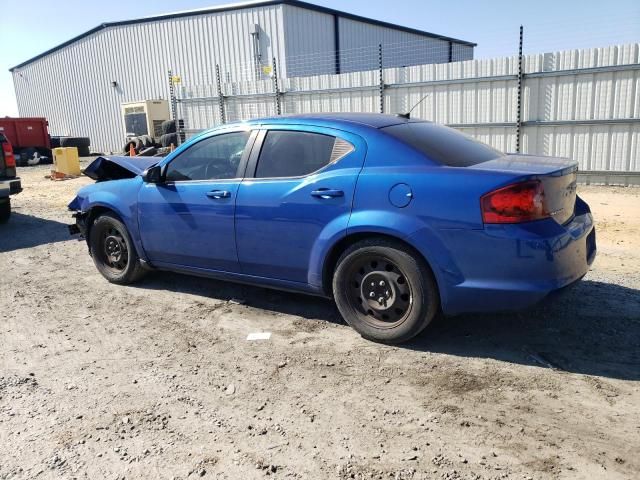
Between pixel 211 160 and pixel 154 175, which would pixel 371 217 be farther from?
pixel 154 175

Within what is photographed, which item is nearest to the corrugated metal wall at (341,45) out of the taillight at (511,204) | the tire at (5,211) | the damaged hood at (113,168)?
the tire at (5,211)

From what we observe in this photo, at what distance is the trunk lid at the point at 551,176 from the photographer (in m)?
3.57

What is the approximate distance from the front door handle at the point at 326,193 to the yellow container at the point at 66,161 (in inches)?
630

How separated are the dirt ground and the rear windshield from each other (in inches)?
51.5

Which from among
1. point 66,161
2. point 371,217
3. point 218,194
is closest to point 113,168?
point 218,194

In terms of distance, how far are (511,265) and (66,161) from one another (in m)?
17.4

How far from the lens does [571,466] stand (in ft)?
8.60

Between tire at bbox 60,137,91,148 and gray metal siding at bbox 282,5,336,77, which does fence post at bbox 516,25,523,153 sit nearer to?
gray metal siding at bbox 282,5,336,77

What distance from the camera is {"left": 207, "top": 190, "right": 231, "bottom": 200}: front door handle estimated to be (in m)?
4.62

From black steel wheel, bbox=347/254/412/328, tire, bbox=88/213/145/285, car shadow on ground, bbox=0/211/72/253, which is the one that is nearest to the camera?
black steel wheel, bbox=347/254/412/328

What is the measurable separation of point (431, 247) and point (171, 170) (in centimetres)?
267

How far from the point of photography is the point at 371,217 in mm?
3857

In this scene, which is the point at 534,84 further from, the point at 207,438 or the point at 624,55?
the point at 207,438

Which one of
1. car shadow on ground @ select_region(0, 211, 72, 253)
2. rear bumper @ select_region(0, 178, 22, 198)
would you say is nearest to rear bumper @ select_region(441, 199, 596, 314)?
car shadow on ground @ select_region(0, 211, 72, 253)
